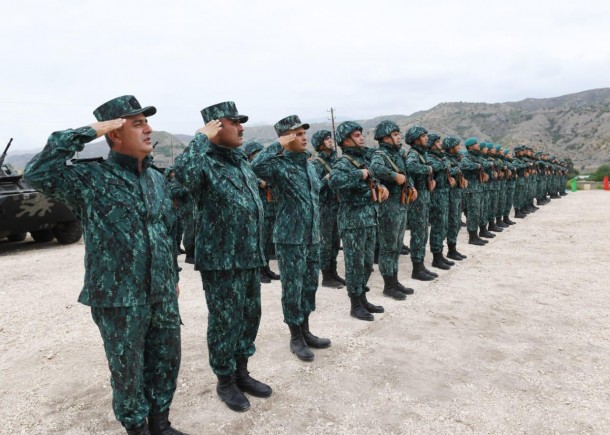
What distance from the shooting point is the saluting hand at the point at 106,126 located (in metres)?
2.04

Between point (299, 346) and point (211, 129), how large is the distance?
2026 mm

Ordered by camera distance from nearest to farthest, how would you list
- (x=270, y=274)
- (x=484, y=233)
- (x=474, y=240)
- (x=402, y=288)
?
(x=402, y=288) < (x=270, y=274) < (x=474, y=240) < (x=484, y=233)

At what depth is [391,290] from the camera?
217 inches

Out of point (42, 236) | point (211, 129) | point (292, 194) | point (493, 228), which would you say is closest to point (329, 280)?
point (292, 194)

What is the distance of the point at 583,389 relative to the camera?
10.0 ft

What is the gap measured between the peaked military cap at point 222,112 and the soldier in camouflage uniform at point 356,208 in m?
1.84

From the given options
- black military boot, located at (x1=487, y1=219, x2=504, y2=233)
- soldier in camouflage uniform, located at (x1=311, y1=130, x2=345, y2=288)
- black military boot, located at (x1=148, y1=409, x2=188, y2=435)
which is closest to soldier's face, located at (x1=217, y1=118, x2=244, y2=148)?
black military boot, located at (x1=148, y1=409, x2=188, y2=435)

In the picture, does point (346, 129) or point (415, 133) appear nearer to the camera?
point (346, 129)

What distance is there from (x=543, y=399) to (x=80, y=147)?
319 cm

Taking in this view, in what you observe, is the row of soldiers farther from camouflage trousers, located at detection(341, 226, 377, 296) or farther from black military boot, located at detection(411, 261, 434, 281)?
black military boot, located at detection(411, 261, 434, 281)

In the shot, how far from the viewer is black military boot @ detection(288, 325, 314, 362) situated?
12.0 ft

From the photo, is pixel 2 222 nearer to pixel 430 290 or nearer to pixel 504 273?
pixel 430 290

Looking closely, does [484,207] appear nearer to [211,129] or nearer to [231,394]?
[231,394]

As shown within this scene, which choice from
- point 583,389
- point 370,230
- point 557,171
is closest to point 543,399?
point 583,389
